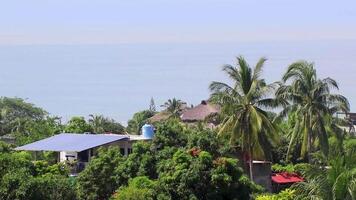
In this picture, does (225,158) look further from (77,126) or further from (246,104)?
(77,126)

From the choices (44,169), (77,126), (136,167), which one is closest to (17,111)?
(77,126)

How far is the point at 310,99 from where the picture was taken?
39.3 meters

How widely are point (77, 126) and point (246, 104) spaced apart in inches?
641

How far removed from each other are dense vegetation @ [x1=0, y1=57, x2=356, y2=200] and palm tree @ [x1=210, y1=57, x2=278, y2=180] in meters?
0.05

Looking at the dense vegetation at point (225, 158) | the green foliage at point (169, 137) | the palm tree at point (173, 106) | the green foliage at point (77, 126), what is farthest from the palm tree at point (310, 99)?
the palm tree at point (173, 106)

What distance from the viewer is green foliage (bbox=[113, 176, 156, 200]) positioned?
25.0 meters

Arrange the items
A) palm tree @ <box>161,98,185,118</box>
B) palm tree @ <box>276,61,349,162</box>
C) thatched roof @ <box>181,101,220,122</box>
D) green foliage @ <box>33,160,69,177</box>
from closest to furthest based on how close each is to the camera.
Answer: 1. green foliage @ <box>33,160,69,177</box>
2. palm tree @ <box>276,61,349,162</box>
3. thatched roof @ <box>181,101,220,122</box>
4. palm tree @ <box>161,98,185,118</box>

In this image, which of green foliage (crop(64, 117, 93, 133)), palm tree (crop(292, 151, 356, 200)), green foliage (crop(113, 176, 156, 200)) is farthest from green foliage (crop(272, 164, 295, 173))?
palm tree (crop(292, 151, 356, 200))

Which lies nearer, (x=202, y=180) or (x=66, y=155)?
(x=202, y=180)

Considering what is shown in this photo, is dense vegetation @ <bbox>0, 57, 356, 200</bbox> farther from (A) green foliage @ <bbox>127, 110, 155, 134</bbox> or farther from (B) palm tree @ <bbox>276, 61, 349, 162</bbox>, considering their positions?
(A) green foliage @ <bbox>127, 110, 155, 134</bbox>

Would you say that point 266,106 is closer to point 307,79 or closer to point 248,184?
point 307,79

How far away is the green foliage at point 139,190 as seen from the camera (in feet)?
81.9

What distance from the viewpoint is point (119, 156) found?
30219 millimetres

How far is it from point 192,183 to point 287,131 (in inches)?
1057
